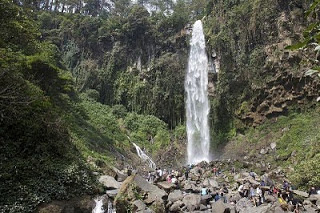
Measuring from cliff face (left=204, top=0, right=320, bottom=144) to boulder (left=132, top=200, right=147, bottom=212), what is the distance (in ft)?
63.0

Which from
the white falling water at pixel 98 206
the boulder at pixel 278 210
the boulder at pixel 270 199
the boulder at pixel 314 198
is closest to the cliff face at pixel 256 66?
the boulder at pixel 314 198

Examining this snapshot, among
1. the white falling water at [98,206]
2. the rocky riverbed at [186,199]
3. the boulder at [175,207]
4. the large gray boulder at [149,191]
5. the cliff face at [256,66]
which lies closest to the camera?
the white falling water at [98,206]

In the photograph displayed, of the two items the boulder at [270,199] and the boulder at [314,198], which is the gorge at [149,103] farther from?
the boulder at [270,199]

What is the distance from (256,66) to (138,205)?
21771 millimetres

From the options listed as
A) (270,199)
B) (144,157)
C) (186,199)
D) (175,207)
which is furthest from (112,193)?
(144,157)

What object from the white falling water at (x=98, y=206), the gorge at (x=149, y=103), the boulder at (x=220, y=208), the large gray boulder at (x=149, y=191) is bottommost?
Result: the boulder at (x=220, y=208)

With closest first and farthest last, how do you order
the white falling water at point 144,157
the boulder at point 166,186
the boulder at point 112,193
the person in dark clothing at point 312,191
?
1. the boulder at point 112,193
2. the person in dark clothing at point 312,191
3. the boulder at point 166,186
4. the white falling water at point 144,157

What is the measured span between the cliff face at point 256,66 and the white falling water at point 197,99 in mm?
1207

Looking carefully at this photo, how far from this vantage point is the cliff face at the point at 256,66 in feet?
80.5

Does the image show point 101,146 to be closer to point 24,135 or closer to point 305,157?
point 24,135

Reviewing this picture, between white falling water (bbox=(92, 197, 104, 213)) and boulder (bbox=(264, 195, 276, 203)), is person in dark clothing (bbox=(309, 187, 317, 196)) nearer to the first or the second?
boulder (bbox=(264, 195, 276, 203))

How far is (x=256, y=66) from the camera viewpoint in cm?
2709

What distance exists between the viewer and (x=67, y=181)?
8.62 m

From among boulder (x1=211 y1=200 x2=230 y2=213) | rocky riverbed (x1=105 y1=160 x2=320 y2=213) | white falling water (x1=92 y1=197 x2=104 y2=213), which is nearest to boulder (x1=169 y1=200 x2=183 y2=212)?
rocky riverbed (x1=105 y1=160 x2=320 y2=213)
